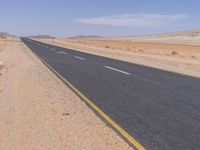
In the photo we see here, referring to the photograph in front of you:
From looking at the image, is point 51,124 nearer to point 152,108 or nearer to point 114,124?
point 114,124

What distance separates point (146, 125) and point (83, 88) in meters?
5.52

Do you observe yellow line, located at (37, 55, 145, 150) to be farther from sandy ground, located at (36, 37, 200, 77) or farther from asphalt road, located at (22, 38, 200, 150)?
sandy ground, located at (36, 37, 200, 77)

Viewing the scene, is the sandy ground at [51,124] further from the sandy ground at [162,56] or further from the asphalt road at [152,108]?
the sandy ground at [162,56]

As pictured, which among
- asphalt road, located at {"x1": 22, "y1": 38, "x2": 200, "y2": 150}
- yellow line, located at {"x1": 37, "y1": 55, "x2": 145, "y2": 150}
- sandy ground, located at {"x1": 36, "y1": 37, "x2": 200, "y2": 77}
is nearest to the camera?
yellow line, located at {"x1": 37, "y1": 55, "x2": 145, "y2": 150}

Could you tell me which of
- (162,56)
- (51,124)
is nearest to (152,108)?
(51,124)

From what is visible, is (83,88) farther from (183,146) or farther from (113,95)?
(183,146)

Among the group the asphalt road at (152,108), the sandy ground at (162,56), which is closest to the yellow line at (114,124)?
the asphalt road at (152,108)

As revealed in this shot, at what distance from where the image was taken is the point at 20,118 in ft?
27.6

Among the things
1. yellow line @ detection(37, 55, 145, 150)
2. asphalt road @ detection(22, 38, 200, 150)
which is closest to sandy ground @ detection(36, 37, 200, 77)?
asphalt road @ detection(22, 38, 200, 150)

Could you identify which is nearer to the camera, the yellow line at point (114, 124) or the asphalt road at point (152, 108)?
the yellow line at point (114, 124)

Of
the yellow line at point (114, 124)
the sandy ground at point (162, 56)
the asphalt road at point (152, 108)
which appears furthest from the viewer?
the sandy ground at point (162, 56)

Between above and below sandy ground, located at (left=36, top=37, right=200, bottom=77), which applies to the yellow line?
above

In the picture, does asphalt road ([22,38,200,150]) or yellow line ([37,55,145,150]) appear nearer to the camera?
yellow line ([37,55,145,150])

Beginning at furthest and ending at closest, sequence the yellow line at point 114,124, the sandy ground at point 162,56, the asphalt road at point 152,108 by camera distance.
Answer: the sandy ground at point 162,56
the asphalt road at point 152,108
the yellow line at point 114,124
